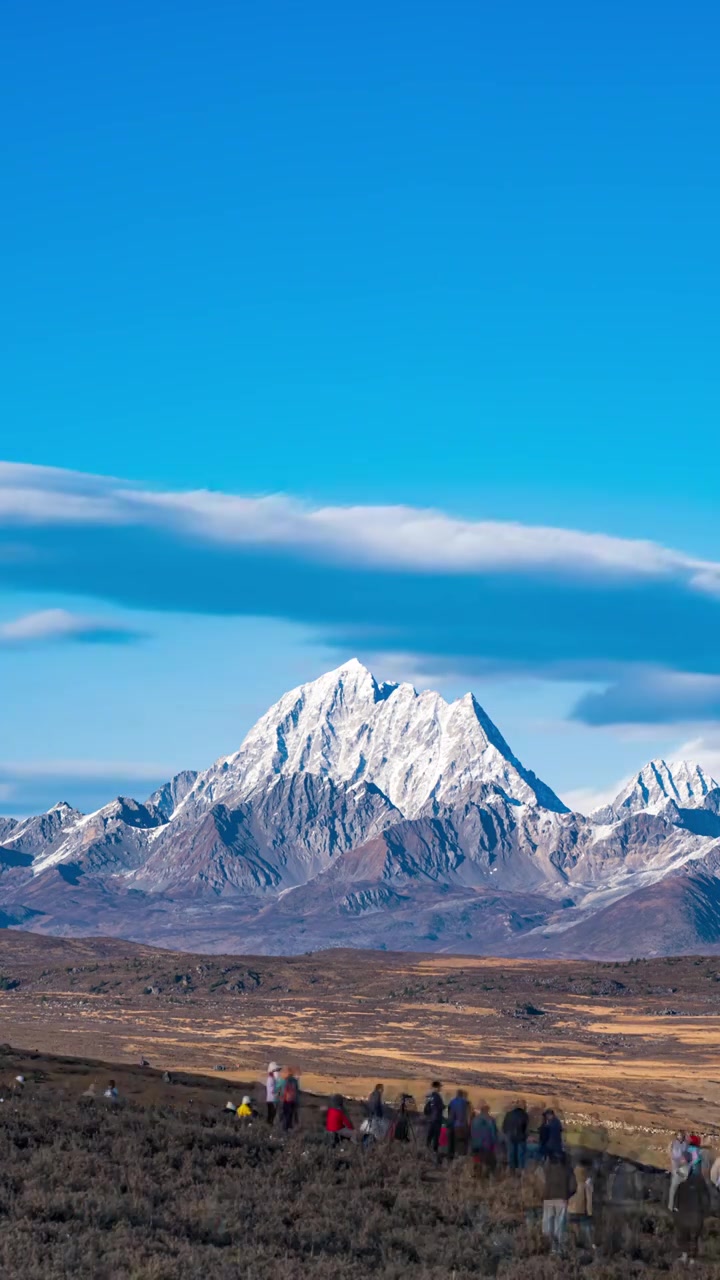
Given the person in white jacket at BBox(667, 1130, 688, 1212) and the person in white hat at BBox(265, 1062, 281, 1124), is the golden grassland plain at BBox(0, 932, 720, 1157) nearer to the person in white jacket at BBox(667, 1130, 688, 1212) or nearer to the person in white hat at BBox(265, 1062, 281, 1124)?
the person in white hat at BBox(265, 1062, 281, 1124)

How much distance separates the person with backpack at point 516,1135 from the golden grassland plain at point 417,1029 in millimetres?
15278

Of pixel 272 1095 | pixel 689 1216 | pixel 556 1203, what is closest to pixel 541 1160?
pixel 689 1216

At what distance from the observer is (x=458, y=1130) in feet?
108

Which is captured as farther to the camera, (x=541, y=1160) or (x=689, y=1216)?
(x=541, y=1160)

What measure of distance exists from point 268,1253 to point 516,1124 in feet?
41.2

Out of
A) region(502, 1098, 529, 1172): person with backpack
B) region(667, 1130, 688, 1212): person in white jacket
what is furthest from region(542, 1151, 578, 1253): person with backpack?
region(502, 1098, 529, 1172): person with backpack

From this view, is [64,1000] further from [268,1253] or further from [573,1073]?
[268,1253]

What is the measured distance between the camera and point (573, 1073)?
301 feet

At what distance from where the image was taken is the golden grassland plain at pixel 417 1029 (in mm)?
75750

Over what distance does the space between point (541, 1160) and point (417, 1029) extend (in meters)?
101

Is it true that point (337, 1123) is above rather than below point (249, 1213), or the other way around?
above

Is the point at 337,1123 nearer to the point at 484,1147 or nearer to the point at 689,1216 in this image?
the point at 484,1147

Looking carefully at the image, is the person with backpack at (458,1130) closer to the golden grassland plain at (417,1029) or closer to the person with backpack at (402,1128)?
the person with backpack at (402,1128)

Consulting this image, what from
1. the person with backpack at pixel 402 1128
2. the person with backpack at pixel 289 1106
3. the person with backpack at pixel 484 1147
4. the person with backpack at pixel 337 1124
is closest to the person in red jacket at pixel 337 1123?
the person with backpack at pixel 337 1124
